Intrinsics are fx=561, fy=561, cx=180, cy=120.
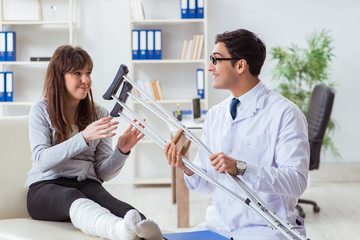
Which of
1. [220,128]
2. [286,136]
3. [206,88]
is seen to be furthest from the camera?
[206,88]

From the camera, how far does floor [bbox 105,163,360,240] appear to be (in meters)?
3.91

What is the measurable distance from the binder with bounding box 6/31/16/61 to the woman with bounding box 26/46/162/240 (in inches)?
117

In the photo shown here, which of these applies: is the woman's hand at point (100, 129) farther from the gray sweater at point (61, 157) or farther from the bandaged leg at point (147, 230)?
the bandaged leg at point (147, 230)

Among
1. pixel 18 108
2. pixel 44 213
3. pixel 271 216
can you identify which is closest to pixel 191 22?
pixel 18 108

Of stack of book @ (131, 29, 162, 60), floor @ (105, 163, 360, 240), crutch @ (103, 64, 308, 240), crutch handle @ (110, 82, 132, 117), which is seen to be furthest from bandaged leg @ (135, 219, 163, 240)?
stack of book @ (131, 29, 162, 60)

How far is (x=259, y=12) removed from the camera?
545 centimetres

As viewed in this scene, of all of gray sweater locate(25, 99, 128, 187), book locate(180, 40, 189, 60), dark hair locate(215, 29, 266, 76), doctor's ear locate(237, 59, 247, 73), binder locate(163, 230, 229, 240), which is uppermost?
book locate(180, 40, 189, 60)

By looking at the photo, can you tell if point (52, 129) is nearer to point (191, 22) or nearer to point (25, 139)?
point (25, 139)

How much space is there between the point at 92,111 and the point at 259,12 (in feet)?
11.0

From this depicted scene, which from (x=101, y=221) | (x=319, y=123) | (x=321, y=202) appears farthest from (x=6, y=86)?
(x=101, y=221)

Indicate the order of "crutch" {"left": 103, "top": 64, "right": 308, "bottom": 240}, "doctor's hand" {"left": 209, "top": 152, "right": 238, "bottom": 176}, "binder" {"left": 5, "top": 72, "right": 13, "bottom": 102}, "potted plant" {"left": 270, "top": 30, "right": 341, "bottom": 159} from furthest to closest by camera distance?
"binder" {"left": 5, "top": 72, "right": 13, "bottom": 102}
"potted plant" {"left": 270, "top": 30, "right": 341, "bottom": 159}
"doctor's hand" {"left": 209, "top": 152, "right": 238, "bottom": 176}
"crutch" {"left": 103, "top": 64, "right": 308, "bottom": 240}

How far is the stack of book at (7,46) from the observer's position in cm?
516

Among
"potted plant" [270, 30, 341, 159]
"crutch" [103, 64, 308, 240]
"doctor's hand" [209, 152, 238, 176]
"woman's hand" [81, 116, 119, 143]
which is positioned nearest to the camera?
"crutch" [103, 64, 308, 240]

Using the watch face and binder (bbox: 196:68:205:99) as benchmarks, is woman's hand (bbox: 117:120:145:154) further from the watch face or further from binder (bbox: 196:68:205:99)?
binder (bbox: 196:68:205:99)
